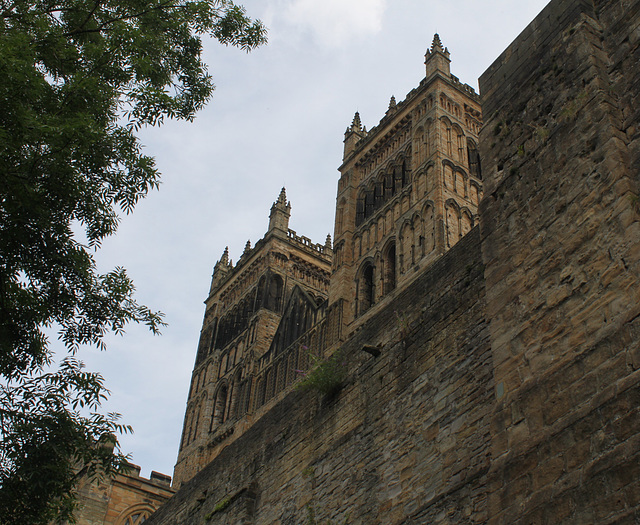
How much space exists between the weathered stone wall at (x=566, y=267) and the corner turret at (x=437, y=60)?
1219 inches

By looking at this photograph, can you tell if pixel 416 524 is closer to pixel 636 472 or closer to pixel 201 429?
pixel 636 472

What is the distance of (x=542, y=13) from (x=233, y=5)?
4958 mm

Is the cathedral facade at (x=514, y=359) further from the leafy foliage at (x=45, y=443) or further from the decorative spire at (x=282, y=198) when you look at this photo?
the decorative spire at (x=282, y=198)

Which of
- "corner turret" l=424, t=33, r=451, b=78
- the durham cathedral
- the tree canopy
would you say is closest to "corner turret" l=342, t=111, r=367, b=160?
"corner turret" l=424, t=33, r=451, b=78

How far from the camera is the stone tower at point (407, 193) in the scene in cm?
3209

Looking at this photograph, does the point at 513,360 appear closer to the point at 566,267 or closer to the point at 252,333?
the point at 566,267

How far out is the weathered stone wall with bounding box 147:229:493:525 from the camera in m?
7.20

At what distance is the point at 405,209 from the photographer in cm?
3428

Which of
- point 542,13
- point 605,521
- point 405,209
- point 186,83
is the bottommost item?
point 605,521

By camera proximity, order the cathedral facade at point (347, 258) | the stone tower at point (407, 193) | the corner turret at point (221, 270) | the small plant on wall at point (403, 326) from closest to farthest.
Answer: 1. the small plant on wall at point (403, 326)
2. the stone tower at point (407, 193)
3. the cathedral facade at point (347, 258)
4. the corner turret at point (221, 270)

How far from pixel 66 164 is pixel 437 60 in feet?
106

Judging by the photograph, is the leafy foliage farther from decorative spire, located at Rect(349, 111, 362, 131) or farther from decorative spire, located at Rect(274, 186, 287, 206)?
decorative spire, located at Rect(274, 186, 287, 206)

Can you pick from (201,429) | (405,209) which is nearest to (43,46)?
(405,209)

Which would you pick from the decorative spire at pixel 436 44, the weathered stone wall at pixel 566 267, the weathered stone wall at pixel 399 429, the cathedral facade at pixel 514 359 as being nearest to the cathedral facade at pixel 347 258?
the decorative spire at pixel 436 44
